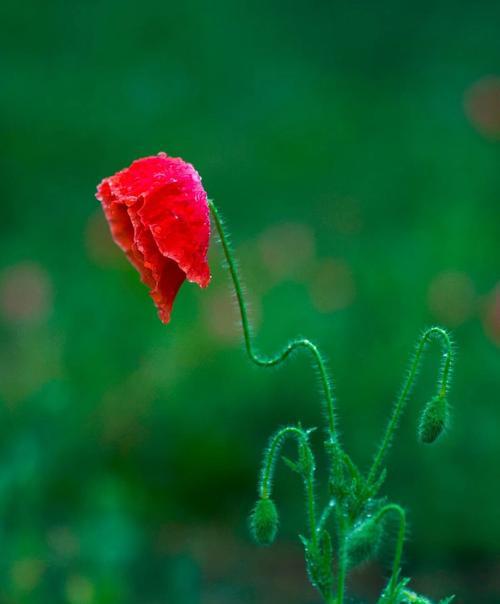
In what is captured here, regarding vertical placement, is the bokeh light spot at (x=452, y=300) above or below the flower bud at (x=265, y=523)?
below

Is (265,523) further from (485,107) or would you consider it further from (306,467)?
(485,107)

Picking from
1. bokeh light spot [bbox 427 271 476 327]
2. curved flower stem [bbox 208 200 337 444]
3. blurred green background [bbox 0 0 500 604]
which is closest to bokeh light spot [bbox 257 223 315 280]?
blurred green background [bbox 0 0 500 604]

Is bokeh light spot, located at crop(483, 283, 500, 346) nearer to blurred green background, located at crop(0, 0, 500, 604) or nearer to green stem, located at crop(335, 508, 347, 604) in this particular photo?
blurred green background, located at crop(0, 0, 500, 604)

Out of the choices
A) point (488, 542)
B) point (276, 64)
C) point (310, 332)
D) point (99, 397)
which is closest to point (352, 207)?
point (310, 332)

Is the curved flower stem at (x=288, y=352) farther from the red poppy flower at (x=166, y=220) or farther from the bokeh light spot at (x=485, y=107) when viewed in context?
the bokeh light spot at (x=485, y=107)

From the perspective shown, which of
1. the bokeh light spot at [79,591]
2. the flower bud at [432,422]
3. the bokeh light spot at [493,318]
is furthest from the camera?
the bokeh light spot at [493,318]

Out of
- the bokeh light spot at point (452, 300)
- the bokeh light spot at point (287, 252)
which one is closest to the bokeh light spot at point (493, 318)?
the bokeh light spot at point (452, 300)

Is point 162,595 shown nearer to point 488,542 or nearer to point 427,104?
point 488,542

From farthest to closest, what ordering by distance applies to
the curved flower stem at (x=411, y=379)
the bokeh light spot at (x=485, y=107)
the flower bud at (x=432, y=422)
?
the bokeh light spot at (x=485, y=107) → the flower bud at (x=432, y=422) → the curved flower stem at (x=411, y=379)
